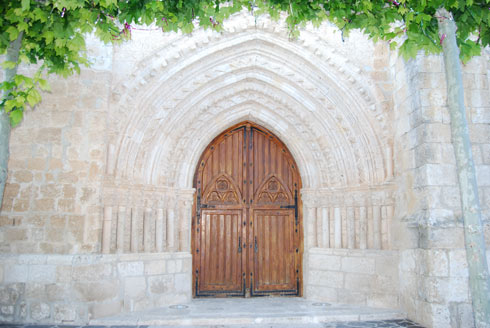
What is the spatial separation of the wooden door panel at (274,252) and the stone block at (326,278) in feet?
1.57

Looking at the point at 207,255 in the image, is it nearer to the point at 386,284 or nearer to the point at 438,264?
the point at 386,284

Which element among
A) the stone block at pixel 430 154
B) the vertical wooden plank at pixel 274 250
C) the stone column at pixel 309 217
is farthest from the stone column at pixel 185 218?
the stone block at pixel 430 154

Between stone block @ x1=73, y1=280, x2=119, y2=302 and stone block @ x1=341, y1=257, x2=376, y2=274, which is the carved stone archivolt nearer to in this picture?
stone block @ x1=341, y1=257, x2=376, y2=274

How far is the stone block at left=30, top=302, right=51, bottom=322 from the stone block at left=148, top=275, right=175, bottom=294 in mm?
1190

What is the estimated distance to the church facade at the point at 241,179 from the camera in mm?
4680

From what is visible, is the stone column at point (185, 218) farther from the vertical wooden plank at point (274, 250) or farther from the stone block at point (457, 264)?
the stone block at point (457, 264)

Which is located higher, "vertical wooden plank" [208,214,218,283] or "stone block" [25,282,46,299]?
"vertical wooden plank" [208,214,218,283]

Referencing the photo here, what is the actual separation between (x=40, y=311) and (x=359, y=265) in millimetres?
3834

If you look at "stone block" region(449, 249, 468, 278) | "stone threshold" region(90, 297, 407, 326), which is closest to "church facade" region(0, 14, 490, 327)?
"stone block" region(449, 249, 468, 278)

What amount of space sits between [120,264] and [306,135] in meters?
3.10

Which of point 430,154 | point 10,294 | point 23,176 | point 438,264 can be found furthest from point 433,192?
point 10,294

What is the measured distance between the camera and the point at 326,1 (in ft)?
12.3

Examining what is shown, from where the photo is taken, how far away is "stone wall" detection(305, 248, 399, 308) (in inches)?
208

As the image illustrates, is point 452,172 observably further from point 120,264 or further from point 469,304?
point 120,264
